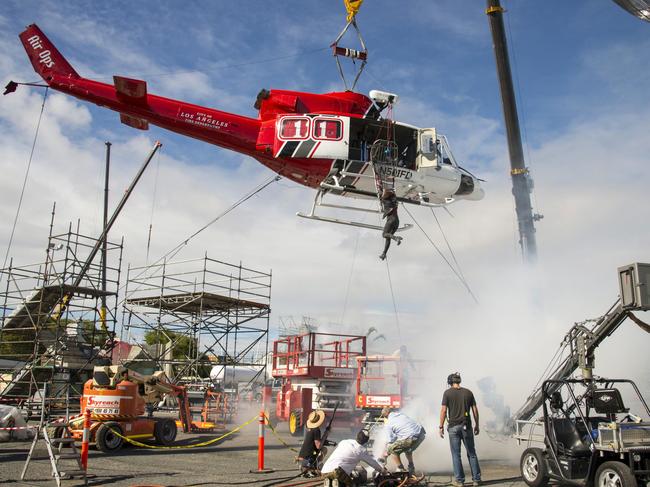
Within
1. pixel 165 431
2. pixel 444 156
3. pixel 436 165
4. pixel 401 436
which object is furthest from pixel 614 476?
pixel 165 431

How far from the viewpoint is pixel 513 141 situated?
2048 centimetres

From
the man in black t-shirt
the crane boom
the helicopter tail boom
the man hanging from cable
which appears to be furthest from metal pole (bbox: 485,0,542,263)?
the helicopter tail boom

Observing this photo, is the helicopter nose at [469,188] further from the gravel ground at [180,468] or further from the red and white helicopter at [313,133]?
the gravel ground at [180,468]

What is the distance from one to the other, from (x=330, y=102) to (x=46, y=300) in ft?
40.0

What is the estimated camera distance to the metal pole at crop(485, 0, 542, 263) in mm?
19734

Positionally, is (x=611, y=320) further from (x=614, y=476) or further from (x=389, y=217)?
(x=389, y=217)

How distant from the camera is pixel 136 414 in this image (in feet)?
46.5

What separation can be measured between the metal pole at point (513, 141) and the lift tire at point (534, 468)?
11653 millimetres

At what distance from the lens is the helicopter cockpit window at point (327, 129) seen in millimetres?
14828

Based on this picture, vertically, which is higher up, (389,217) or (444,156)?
(444,156)

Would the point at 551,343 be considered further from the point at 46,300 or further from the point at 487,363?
the point at 46,300

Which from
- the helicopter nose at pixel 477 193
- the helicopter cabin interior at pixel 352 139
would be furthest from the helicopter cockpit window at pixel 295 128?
the helicopter nose at pixel 477 193

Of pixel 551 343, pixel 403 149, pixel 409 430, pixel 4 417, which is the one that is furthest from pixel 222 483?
pixel 551 343

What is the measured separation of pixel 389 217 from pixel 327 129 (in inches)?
115
